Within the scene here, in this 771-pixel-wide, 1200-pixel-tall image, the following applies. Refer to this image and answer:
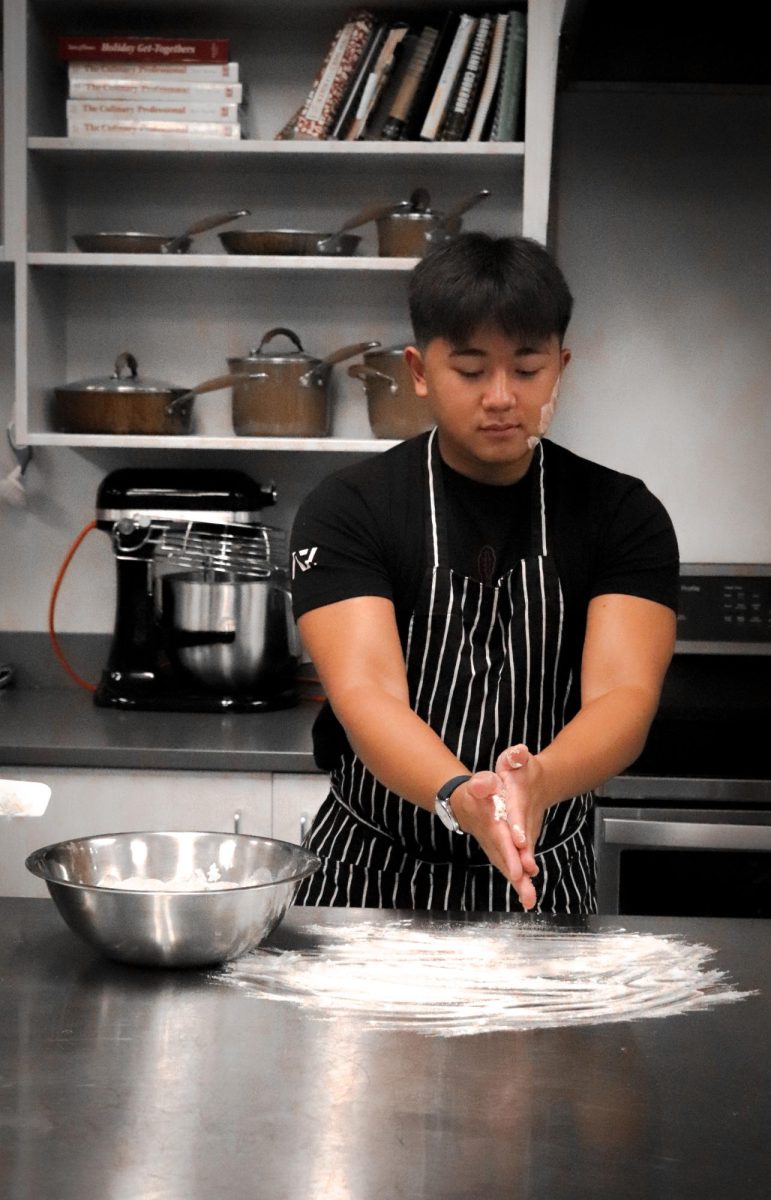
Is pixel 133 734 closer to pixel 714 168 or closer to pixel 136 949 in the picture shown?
pixel 136 949

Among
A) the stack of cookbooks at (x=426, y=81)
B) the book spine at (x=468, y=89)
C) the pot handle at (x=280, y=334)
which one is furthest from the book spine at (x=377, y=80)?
the pot handle at (x=280, y=334)

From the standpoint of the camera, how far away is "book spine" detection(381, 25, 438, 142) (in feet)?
7.71

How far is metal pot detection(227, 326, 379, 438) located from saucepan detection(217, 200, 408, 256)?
0.48ft

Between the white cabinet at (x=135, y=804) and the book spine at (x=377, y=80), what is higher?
the book spine at (x=377, y=80)

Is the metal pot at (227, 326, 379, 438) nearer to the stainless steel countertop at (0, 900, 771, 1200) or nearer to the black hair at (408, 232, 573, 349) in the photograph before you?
the black hair at (408, 232, 573, 349)

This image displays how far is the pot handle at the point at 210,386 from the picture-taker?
7.75ft

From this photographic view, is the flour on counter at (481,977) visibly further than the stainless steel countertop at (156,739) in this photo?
No

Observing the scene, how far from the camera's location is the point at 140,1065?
3.14 ft

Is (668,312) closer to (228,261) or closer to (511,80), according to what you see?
(511,80)

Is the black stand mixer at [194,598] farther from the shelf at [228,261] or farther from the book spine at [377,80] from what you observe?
the book spine at [377,80]

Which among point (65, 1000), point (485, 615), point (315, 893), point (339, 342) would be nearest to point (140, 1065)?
point (65, 1000)

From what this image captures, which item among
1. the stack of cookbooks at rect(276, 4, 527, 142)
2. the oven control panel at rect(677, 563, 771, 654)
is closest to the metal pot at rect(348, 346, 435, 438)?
the stack of cookbooks at rect(276, 4, 527, 142)

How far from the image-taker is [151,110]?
2.38 meters

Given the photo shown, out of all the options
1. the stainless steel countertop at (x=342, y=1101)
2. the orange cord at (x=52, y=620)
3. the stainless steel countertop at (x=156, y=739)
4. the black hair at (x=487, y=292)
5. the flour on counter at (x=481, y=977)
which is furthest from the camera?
the orange cord at (x=52, y=620)
